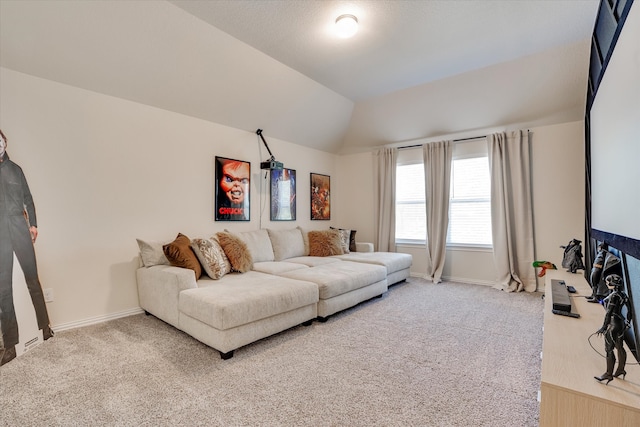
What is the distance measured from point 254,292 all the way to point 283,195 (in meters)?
2.59

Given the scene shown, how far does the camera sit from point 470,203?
4.69 meters

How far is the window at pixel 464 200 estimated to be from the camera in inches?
180

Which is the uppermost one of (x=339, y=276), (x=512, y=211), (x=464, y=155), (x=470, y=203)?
(x=464, y=155)

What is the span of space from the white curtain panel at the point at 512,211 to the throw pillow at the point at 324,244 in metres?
2.26

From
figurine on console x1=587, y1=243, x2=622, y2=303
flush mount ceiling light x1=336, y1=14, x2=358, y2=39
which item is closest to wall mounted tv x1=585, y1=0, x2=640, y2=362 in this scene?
figurine on console x1=587, y1=243, x2=622, y2=303

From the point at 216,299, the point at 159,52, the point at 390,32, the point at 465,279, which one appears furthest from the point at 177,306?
the point at 465,279

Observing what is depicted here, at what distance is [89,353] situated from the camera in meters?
2.30

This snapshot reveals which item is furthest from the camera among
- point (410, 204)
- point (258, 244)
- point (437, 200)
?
point (410, 204)

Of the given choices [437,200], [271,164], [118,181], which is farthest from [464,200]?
[118,181]

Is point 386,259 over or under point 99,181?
under

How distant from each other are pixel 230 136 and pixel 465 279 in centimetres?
408

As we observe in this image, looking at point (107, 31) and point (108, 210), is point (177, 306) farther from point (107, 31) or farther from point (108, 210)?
point (107, 31)

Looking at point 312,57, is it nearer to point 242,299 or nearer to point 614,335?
point 242,299

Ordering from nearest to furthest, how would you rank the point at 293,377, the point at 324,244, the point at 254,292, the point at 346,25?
the point at 293,377 → the point at 254,292 → the point at 346,25 → the point at 324,244
